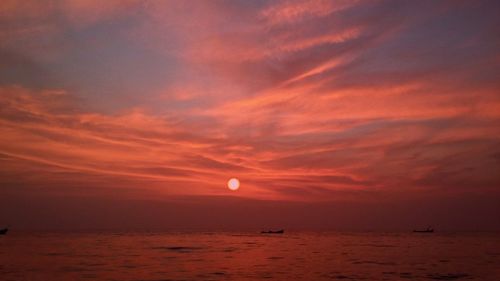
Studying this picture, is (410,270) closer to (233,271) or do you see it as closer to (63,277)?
(233,271)

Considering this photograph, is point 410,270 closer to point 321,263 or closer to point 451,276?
point 451,276

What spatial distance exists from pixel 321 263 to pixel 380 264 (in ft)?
29.5

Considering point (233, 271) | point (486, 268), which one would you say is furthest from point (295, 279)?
point (486, 268)

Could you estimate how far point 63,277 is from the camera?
171 ft

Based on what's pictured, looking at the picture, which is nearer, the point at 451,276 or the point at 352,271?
the point at 451,276

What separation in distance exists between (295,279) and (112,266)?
2767 cm

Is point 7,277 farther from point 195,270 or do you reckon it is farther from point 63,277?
point 195,270

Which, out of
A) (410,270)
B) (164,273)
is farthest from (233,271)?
(410,270)

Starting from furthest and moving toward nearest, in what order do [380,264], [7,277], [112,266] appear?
[380,264] → [112,266] → [7,277]

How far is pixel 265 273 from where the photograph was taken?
56.9 meters

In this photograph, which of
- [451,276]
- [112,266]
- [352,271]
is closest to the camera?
[451,276]

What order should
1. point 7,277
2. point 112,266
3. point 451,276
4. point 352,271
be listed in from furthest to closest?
point 112,266 < point 352,271 < point 451,276 < point 7,277

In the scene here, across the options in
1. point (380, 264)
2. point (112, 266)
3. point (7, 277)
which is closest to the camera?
point (7, 277)

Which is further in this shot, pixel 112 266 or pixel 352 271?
pixel 112 266
